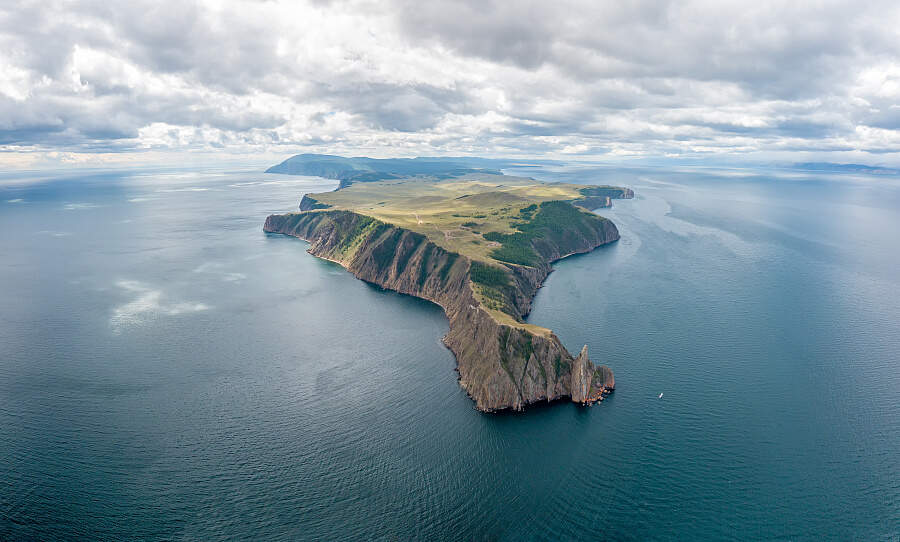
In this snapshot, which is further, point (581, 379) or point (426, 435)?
point (581, 379)

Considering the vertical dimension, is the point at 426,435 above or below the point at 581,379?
below

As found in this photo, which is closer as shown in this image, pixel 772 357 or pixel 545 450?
pixel 545 450

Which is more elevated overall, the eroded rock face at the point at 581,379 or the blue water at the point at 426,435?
the eroded rock face at the point at 581,379

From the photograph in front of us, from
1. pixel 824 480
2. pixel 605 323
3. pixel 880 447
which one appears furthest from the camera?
pixel 605 323

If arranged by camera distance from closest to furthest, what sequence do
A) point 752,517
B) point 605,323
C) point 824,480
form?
point 752,517, point 824,480, point 605,323

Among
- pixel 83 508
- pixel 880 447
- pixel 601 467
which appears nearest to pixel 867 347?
pixel 880 447

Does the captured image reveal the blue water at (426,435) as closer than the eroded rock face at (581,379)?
Yes

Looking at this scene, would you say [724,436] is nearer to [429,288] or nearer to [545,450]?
[545,450]

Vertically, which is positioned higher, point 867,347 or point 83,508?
point 867,347

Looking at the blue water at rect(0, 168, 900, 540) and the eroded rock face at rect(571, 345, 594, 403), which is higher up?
the eroded rock face at rect(571, 345, 594, 403)

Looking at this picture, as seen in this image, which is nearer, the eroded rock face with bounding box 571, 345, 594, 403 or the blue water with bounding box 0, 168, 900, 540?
the blue water with bounding box 0, 168, 900, 540

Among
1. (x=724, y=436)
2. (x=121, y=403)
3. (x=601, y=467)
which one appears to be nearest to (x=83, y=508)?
(x=121, y=403)
